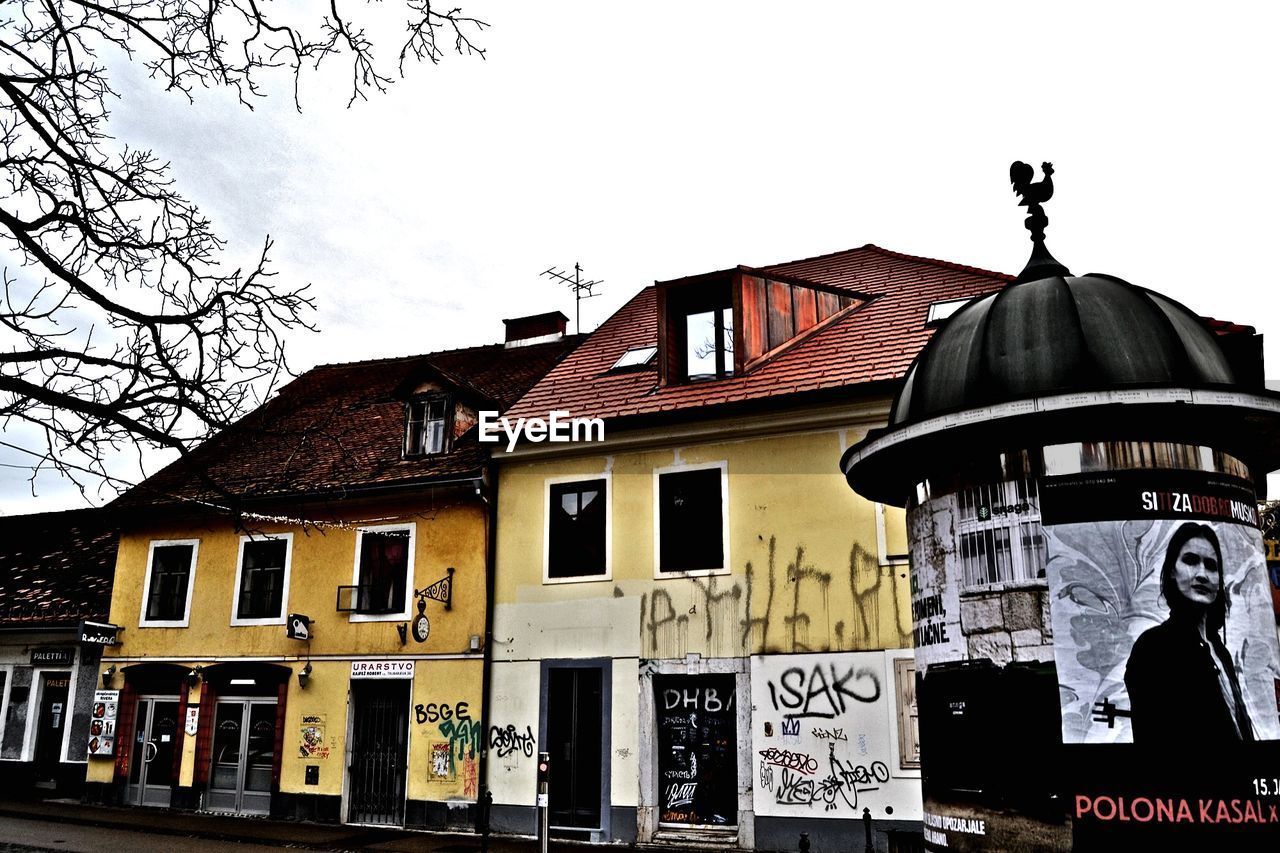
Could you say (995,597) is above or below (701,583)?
below

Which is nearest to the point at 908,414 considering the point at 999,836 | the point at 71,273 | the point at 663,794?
the point at 999,836

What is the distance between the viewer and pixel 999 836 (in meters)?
5.50

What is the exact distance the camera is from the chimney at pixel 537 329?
25.5m

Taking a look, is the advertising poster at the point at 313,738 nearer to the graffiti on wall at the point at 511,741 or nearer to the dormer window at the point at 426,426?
the graffiti on wall at the point at 511,741

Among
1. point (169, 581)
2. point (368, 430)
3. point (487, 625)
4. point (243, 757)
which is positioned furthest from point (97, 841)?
point (368, 430)

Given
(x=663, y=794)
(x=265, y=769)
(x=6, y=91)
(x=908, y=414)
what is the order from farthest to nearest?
1. (x=265, y=769)
2. (x=663, y=794)
3. (x=908, y=414)
4. (x=6, y=91)

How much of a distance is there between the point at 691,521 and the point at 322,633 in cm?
752

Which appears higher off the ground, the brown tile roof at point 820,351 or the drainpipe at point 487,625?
the brown tile roof at point 820,351

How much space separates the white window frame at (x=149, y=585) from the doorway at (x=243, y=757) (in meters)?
2.00

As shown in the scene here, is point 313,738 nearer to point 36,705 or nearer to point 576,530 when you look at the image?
point 576,530

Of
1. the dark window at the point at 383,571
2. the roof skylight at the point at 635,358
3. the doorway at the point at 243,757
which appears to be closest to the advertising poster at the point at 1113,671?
the roof skylight at the point at 635,358

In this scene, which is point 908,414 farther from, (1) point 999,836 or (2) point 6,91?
(2) point 6,91

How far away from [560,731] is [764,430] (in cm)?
582

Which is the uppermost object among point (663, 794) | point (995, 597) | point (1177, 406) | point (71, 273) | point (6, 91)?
point (6, 91)
